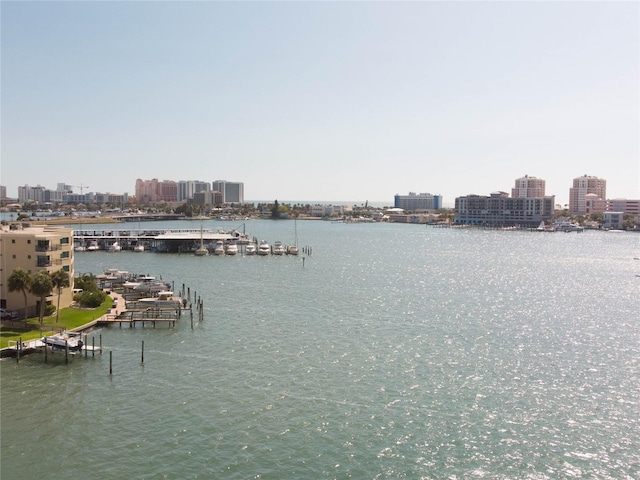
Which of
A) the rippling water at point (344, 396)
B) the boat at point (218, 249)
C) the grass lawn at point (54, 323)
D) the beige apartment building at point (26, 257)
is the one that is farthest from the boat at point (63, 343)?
the boat at point (218, 249)

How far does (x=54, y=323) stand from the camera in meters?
43.1

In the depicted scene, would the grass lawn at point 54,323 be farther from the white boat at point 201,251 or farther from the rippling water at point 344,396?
the white boat at point 201,251

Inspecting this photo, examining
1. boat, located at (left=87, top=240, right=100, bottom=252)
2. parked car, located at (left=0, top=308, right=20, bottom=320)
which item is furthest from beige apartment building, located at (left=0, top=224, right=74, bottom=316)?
boat, located at (left=87, top=240, right=100, bottom=252)

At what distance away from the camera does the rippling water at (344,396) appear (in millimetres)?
24688

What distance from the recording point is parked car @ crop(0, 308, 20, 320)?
42.7 meters

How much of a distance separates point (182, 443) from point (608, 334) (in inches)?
1460

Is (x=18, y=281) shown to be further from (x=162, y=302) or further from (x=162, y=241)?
(x=162, y=241)

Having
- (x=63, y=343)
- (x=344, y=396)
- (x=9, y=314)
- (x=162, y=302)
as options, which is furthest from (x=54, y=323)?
(x=344, y=396)

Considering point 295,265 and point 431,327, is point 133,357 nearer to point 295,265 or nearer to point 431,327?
point 431,327

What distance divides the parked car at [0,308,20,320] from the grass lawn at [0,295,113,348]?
99cm

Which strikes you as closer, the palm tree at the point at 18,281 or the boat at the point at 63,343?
the boat at the point at 63,343

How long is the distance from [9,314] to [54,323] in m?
3.37

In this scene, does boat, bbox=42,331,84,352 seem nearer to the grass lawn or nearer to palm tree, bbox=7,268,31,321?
the grass lawn

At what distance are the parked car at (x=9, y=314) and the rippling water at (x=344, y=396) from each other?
22.3 ft
